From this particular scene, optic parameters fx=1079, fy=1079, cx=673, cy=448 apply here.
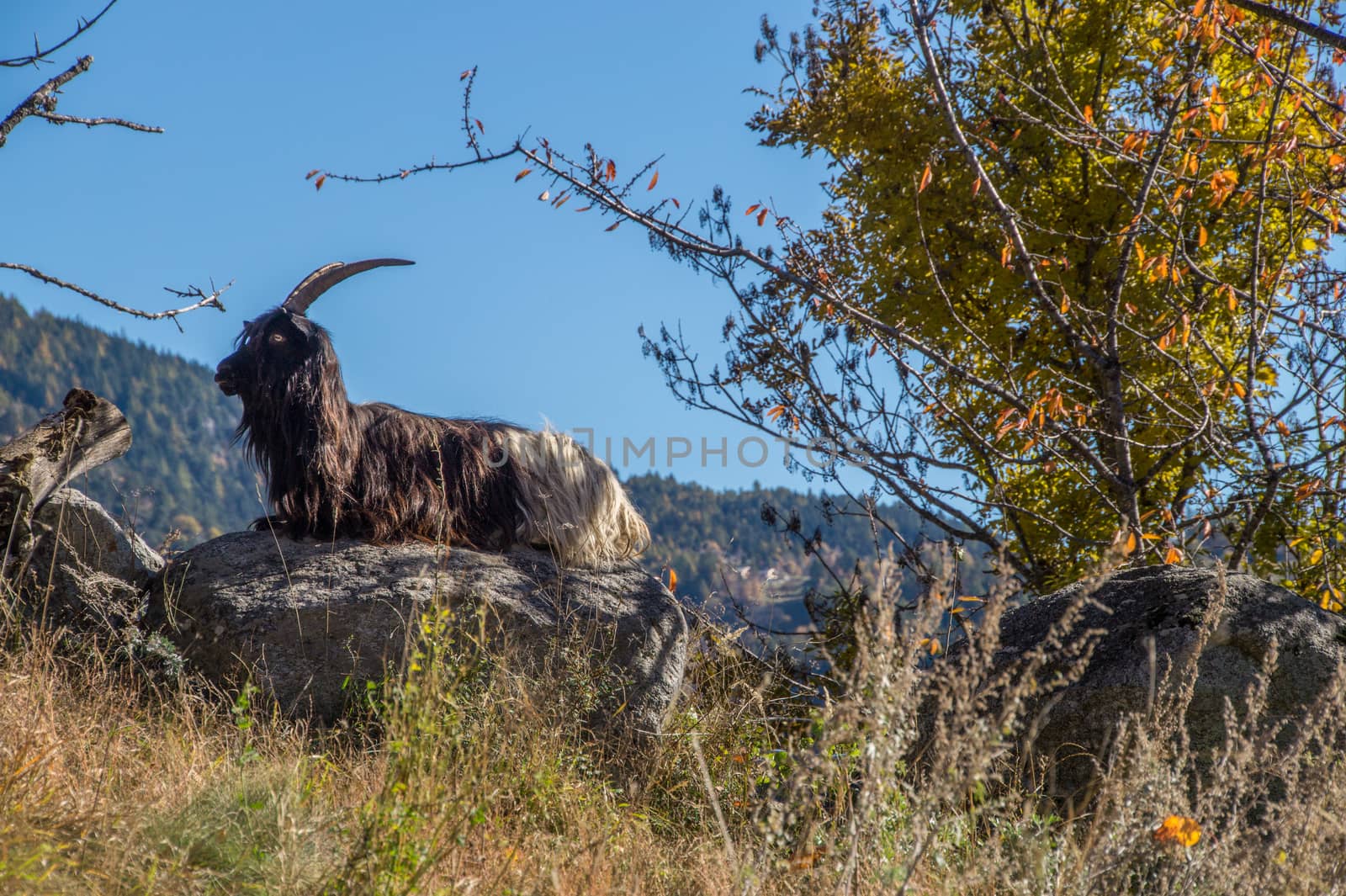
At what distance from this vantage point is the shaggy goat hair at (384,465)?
579 cm

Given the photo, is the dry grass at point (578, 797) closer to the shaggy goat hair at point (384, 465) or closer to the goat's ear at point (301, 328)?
the shaggy goat hair at point (384, 465)

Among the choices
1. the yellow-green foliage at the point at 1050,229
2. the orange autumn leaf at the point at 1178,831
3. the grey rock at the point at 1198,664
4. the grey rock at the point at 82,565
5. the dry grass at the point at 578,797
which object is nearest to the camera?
the dry grass at the point at 578,797

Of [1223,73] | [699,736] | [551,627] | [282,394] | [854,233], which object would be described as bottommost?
[699,736]

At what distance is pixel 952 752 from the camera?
8.87 ft

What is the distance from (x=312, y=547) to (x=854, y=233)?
194 inches

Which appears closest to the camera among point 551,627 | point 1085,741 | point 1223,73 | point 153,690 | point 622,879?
point 622,879

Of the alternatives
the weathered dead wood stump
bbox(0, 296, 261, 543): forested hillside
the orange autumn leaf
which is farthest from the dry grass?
bbox(0, 296, 261, 543): forested hillside

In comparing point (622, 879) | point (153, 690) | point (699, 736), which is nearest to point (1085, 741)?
point (699, 736)

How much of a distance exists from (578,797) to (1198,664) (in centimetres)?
275

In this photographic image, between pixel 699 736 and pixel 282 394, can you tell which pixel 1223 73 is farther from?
pixel 282 394

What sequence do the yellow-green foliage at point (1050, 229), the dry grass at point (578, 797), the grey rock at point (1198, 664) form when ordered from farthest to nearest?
the yellow-green foliage at point (1050, 229)
the grey rock at point (1198, 664)
the dry grass at point (578, 797)

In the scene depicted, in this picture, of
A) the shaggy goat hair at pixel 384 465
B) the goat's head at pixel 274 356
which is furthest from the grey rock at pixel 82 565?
the goat's head at pixel 274 356

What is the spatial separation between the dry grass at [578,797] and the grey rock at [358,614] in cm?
19

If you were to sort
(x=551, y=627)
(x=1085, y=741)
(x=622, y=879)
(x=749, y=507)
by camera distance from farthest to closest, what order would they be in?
(x=749, y=507), (x=551, y=627), (x=1085, y=741), (x=622, y=879)
